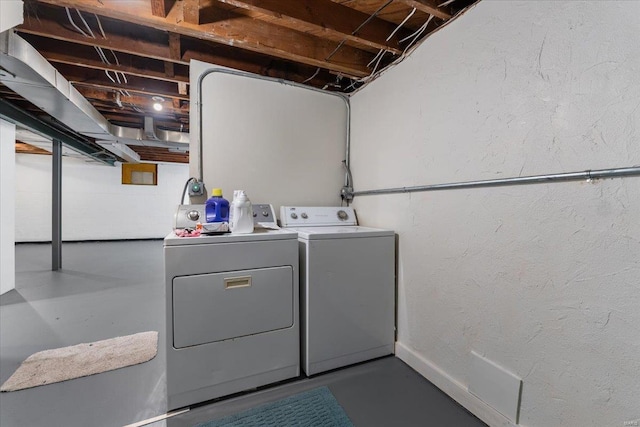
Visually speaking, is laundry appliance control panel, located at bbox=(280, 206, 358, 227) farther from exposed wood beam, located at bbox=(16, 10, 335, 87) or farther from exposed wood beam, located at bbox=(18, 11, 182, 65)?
exposed wood beam, located at bbox=(18, 11, 182, 65)

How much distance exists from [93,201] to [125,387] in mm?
6916

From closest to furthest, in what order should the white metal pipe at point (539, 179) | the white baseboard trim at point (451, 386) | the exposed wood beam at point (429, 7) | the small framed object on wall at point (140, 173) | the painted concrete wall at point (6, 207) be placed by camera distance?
the white metal pipe at point (539, 179) < the white baseboard trim at point (451, 386) < the exposed wood beam at point (429, 7) < the painted concrete wall at point (6, 207) < the small framed object on wall at point (140, 173)

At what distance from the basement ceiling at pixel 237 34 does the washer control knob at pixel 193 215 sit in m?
1.18

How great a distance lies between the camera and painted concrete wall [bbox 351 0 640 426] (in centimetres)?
87

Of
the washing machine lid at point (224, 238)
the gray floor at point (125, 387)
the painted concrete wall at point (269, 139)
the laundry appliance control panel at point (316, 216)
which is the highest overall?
the painted concrete wall at point (269, 139)

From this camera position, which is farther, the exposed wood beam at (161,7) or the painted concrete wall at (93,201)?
the painted concrete wall at (93,201)

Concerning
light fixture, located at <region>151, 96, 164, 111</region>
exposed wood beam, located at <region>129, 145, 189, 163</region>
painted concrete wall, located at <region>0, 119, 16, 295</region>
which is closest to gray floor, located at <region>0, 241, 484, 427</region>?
painted concrete wall, located at <region>0, 119, 16, 295</region>

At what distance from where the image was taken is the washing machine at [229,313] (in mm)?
1305

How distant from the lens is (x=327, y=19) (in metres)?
1.63

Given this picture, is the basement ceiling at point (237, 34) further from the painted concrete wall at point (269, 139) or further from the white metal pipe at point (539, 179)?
the white metal pipe at point (539, 179)

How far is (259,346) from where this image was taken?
148 cm

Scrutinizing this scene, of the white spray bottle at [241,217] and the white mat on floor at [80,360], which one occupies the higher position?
the white spray bottle at [241,217]

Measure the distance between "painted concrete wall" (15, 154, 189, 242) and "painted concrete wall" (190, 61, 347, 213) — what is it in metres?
6.03

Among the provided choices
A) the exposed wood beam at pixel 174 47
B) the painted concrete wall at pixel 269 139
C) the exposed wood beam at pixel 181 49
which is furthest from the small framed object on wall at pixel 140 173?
the painted concrete wall at pixel 269 139
